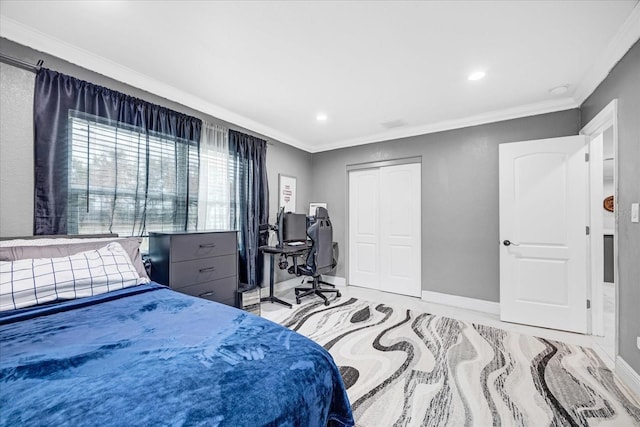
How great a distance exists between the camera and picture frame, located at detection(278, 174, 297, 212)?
436 centimetres

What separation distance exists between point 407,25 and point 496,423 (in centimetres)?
258

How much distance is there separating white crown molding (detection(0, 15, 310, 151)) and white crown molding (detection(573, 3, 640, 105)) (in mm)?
3549

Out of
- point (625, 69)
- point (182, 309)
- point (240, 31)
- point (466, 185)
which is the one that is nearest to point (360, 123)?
point (466, 185)

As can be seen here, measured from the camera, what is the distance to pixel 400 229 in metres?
4.24

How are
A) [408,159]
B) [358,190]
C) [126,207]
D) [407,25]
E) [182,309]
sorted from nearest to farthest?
[182,309] < [407,25] < [126,207] < [408,159] < [358,190]

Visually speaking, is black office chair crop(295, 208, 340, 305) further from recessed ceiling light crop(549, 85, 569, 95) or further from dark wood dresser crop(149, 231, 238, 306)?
recessed ceiling light crop(549, 85, 569, 95)

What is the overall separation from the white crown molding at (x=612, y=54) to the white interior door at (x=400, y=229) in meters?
1.89

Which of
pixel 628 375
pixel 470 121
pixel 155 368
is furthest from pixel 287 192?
pixel 628 375

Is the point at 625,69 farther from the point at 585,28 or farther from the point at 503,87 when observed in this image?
the point at 503,87

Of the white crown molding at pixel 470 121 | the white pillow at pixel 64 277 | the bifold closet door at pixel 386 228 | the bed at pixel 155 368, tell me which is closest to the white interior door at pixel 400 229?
the bifold closet door at pixel 386 228

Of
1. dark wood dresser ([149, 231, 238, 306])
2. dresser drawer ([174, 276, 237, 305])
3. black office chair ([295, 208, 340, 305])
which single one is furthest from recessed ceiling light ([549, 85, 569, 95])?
dresser drawer ([174, 276, 237, 305])

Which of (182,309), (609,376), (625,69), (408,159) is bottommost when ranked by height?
(609,376)

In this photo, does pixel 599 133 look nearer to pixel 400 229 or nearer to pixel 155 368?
pixel 400 229

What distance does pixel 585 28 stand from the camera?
6.31 feet
